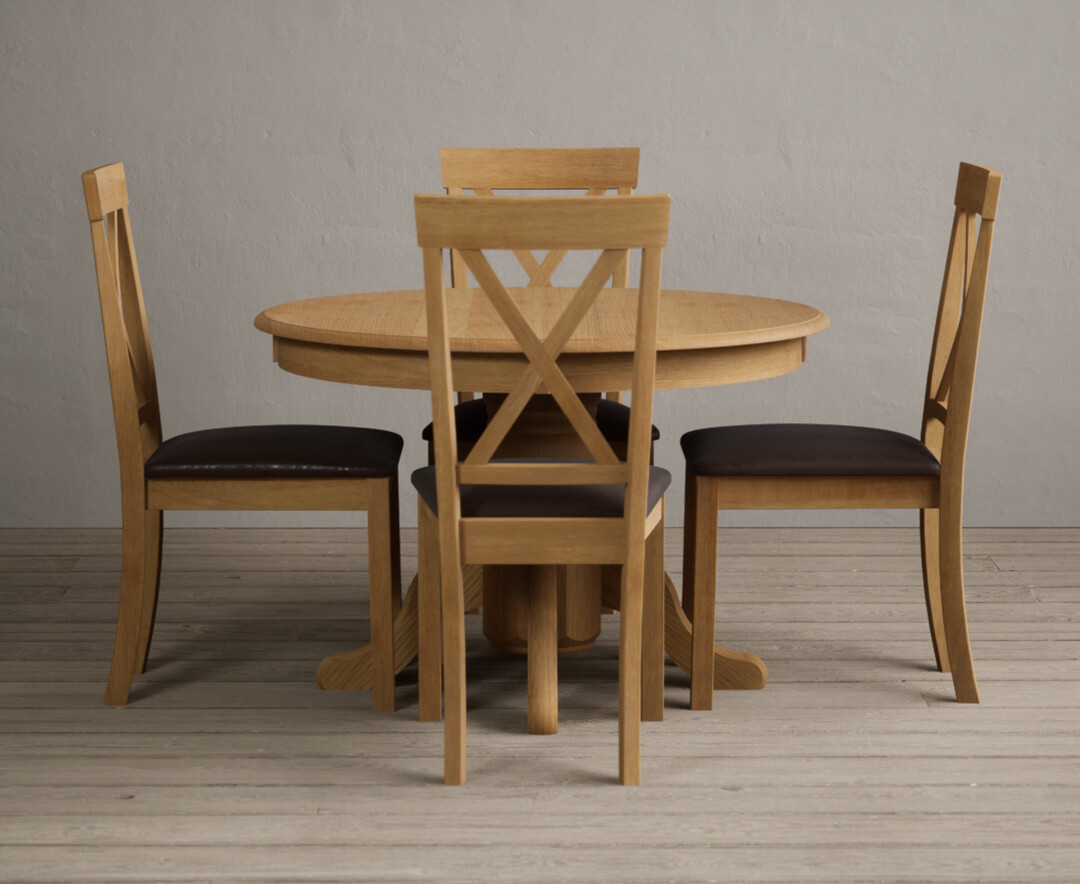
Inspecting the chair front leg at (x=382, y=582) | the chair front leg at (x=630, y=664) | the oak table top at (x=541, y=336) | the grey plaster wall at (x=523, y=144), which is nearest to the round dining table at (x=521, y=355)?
the oak table top at (x=541, y=336)

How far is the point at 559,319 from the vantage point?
215 centimetres

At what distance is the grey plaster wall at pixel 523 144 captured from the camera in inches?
153

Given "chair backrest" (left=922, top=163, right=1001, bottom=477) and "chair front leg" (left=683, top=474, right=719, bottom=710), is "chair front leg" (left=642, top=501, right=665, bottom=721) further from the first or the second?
"chair backrest" (left=922, top=163, right=1001, bottom=477)

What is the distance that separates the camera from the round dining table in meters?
2.32

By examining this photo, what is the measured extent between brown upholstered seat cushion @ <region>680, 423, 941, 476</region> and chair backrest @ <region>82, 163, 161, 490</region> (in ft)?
3.55

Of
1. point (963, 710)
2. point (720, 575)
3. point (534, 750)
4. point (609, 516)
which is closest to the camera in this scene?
point (609, 516)

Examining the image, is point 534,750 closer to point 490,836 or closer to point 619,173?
point 490,836

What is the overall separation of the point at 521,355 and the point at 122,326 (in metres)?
0.82

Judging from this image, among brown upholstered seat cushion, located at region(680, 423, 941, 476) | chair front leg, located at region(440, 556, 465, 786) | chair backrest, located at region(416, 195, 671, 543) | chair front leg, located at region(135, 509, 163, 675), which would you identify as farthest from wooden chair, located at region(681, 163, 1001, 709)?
chair front leg, located at region(135, 509, 163, 675)

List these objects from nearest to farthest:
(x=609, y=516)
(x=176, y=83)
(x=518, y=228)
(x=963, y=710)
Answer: (x=518, y=228)
(x=609, y=516)
(x=963, y=710)
(x=176, y=83)

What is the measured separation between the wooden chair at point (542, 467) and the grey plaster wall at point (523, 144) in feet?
5.81

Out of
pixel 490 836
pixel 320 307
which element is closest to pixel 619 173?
pixel 320 307

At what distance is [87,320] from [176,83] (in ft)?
2.49

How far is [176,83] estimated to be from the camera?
154 inches
